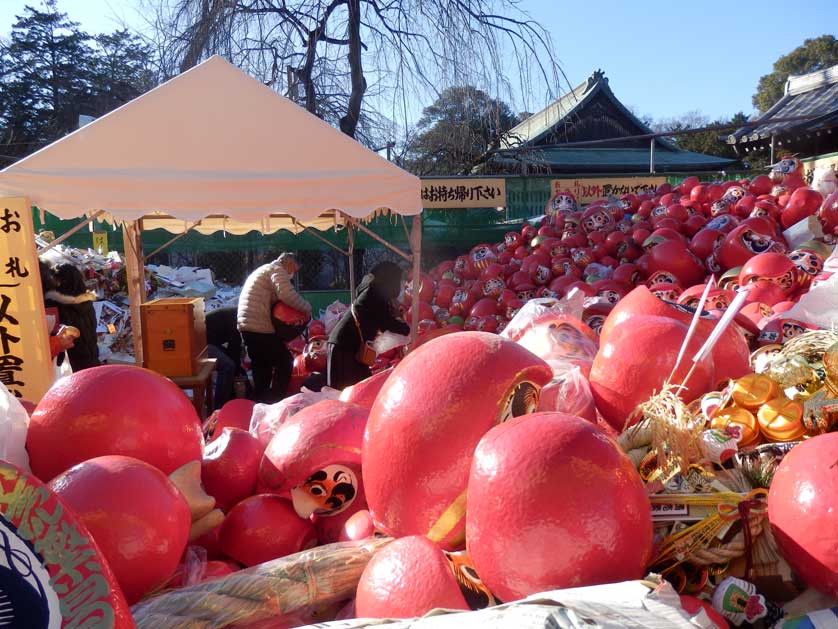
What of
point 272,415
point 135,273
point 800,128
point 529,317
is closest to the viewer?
point 272,415

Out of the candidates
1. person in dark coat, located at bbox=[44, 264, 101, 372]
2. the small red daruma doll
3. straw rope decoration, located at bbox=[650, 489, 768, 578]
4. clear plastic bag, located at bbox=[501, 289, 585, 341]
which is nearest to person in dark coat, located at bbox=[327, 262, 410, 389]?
person in dark coat, located at bbox=[44, 264, 101, 372]

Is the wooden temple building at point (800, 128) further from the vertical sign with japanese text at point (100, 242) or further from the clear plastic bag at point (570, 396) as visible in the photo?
the clear plastic bag at point (570, 396)

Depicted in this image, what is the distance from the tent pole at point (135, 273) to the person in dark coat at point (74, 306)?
81cm

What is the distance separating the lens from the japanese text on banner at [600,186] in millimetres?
11070

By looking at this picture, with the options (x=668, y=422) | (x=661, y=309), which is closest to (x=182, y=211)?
(x=661, y=309)

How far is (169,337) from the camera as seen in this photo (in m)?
5.52

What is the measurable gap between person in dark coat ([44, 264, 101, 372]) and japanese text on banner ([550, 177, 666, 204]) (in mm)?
7857

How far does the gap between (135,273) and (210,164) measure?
7.69 ft

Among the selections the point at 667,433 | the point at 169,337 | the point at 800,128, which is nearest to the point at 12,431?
the point at 667,433

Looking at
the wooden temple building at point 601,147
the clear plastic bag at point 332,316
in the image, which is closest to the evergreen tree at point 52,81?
the wooden temple building at point 601,147

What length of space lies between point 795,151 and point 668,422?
17.6m

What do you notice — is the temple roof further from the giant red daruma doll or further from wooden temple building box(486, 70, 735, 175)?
the giant red daruma doll

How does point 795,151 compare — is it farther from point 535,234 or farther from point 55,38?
point 55,38

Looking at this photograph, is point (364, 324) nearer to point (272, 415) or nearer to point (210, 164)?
point (210, 164)
